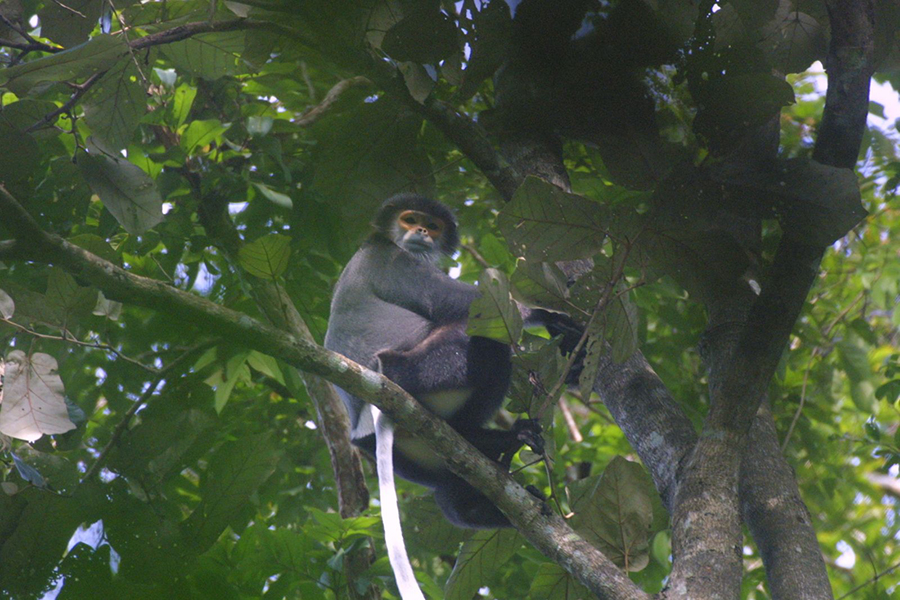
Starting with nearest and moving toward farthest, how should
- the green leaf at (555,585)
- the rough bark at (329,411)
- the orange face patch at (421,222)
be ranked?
1. the green leaf at (555,585)
2. the rough bark at (329,411)
3. the orange face patch at (421,222)

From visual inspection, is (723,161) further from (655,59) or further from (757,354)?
(757,354)

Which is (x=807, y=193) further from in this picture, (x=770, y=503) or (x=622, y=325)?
(x=770, y=503)

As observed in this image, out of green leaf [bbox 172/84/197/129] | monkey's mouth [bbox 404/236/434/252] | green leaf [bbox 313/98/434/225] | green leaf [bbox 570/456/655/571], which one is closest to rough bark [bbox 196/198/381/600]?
green leaf [bbox 313/98/434/225]

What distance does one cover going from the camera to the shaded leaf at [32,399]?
2.08 meters

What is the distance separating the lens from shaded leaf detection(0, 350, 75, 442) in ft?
6.84

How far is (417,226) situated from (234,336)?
1.96 metres

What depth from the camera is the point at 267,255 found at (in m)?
2.41

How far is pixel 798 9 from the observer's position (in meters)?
2.53

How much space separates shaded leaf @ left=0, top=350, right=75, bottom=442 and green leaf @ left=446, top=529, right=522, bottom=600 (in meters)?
1.37

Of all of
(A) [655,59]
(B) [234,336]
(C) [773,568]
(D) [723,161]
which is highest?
(A) [655,59]

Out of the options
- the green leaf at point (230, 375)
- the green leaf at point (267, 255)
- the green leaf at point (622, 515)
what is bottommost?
the green leaf at point (622, 515)

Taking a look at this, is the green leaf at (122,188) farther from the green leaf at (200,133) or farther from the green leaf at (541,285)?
the green leaf at (541,285)

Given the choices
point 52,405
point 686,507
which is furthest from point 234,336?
point 686,507

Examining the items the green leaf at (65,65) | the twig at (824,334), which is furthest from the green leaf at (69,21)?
the twig at (824,334)
